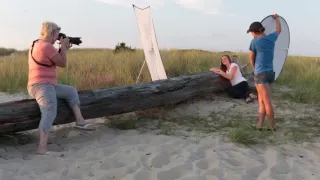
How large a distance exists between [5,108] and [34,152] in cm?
63

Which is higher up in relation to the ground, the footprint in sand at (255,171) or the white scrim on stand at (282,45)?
the white scrim on stand at (282,45)

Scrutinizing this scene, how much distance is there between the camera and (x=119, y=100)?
18.0ft

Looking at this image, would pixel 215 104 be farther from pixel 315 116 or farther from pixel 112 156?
pixel 112 156

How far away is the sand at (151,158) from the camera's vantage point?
3668mm

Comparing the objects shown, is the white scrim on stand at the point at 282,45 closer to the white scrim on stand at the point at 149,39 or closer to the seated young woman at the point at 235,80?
the seated young woman at the point at 235,80

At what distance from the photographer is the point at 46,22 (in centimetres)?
439

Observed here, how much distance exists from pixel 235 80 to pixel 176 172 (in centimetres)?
390

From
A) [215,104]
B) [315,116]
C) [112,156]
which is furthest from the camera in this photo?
[215,104]

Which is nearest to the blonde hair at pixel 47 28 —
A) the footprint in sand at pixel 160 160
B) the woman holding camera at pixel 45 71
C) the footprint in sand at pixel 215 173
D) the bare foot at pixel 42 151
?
the woman holding camera at pixel 45 71

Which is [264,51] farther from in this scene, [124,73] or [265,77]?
[124,73]

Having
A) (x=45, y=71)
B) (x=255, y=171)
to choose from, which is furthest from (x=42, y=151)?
(x=255, y=171)

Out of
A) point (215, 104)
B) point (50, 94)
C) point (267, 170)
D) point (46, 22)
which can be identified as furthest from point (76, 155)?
point (215, 104)

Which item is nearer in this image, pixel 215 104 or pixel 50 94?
pixel 50 94

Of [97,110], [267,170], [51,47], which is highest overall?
[51,47]
